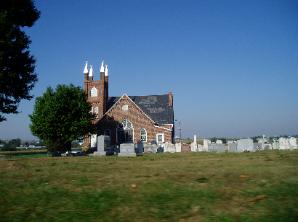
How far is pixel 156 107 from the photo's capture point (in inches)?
2498

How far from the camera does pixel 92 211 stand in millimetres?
6840

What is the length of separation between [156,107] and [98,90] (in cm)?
1177

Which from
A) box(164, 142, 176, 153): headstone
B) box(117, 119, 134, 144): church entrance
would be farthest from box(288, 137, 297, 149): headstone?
box(117, 119, 134, 144): church entrance

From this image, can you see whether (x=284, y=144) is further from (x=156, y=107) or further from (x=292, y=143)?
(x=156, y=107)

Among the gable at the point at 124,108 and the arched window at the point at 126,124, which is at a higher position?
the gable at the point at 124,108

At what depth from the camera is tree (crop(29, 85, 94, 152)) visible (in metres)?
42.9

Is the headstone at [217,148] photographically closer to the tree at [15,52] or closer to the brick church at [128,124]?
the brick church at [128,124]

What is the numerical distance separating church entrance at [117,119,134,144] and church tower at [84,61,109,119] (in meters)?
4.96

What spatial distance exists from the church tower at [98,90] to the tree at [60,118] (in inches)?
542

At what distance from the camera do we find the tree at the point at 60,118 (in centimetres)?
4294

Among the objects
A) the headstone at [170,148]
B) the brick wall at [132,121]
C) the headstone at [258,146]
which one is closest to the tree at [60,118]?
the brick wall at [132,121]

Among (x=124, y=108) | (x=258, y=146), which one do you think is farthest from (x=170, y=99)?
(x=258, y=146)

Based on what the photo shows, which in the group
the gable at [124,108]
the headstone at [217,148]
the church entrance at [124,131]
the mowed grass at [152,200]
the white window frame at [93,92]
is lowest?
the mowed grass at [152,200]

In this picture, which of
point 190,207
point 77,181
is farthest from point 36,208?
point 190,207
